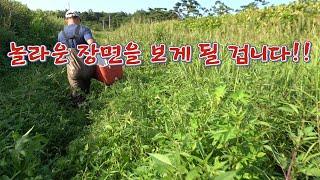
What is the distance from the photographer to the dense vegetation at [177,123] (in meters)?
2.70

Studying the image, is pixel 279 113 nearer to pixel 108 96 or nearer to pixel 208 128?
pixel 208 128

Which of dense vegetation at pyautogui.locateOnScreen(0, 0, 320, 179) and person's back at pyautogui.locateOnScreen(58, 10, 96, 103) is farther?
person's back at pyautogui.locateOnScreen(58, 10, 96, 103)

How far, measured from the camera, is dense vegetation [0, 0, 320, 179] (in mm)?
2695

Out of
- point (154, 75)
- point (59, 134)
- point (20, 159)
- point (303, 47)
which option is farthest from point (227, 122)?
point (154, 75)

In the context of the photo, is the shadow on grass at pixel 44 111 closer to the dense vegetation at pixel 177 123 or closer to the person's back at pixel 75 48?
the dense vegetation at pixel 177 123

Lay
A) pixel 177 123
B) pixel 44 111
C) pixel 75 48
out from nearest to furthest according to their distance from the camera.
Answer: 1. pixel 177 123
2. pixel 44 111
3. pixel 75 48

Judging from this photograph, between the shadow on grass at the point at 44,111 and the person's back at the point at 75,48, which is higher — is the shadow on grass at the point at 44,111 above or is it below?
below

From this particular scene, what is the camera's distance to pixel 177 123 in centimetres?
365

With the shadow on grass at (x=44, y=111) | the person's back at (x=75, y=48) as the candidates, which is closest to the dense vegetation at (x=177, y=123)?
the shadow on grass at (x=44, y=111)

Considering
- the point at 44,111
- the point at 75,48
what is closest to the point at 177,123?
the point at 44,111

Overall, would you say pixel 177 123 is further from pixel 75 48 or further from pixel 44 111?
pixel 75 48

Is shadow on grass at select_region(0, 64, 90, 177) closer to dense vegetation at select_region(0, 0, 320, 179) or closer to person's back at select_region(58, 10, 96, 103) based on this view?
dense vegetation at select_region(0, 0, 320, 179)

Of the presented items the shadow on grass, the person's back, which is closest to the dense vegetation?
the shadow on grass

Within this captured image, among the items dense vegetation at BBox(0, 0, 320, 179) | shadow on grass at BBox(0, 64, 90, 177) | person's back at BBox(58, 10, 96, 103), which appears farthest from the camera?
person's back at BBox(58, 10, 96, 103)
